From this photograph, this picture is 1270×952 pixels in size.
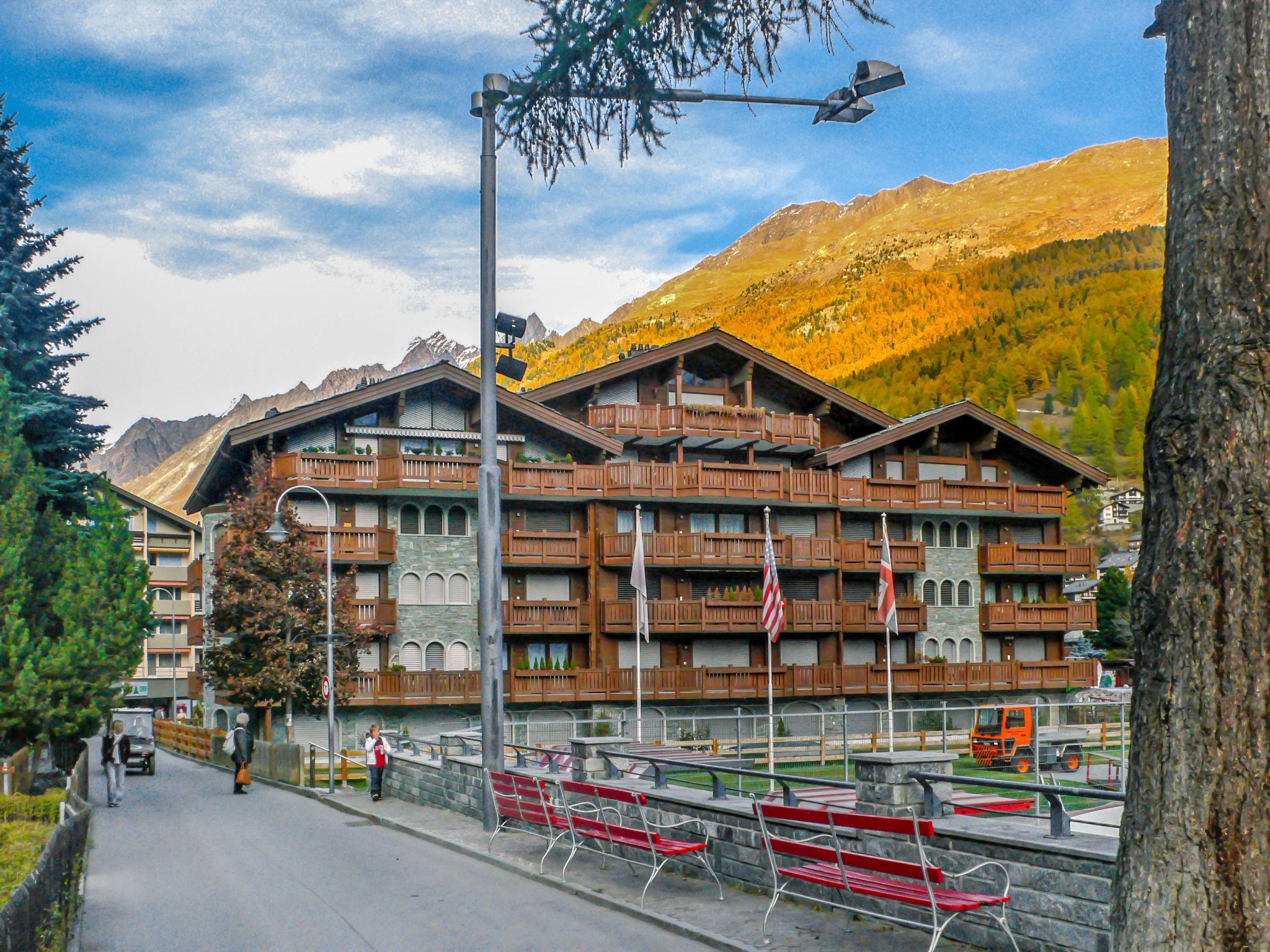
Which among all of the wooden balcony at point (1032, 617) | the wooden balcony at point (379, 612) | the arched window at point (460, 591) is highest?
the arched window at point (460, 591)

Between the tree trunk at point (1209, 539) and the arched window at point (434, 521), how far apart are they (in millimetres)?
40290

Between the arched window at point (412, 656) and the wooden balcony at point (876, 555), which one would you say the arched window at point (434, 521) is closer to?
the arched window at point (412, 656)

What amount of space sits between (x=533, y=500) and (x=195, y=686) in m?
22.7

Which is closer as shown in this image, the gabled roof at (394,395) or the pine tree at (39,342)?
the pine tree at (39,342)

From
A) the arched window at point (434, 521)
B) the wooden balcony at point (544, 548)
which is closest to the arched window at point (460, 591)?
the arched window at point (434, 521)

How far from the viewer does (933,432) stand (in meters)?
53.0

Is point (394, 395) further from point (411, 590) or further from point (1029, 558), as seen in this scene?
point (1029, 558)

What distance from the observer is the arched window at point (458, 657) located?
149 ft

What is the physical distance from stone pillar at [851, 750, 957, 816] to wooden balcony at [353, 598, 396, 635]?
33761mm

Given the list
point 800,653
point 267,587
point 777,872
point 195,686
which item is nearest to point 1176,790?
point 777,872

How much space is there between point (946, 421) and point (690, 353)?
11080 millimetres

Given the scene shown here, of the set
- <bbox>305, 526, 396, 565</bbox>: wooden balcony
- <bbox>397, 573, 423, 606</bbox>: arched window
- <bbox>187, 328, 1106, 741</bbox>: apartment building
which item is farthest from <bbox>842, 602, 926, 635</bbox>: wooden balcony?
<bbox>305, 526, 396, 565</bbox>: wooden balcony

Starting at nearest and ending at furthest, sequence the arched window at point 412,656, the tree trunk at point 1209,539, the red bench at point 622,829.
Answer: the tree trunk at point 1209,539, the red bench at point 622,829, the arched window at point 412,656

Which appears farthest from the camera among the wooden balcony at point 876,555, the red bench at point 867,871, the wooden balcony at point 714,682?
the wooden balcony at point 876,555
